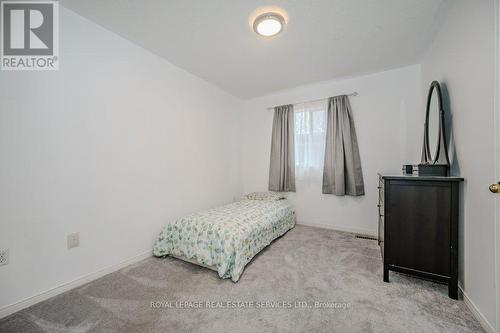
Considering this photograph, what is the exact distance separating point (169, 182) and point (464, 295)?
2907 mm

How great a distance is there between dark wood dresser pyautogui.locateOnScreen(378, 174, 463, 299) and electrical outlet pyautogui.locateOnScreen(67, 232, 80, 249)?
2676 millimetres

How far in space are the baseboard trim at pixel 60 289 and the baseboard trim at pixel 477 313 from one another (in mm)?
2800

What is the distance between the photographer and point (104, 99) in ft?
6.06

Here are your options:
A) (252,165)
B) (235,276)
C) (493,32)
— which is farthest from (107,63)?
(493,32)

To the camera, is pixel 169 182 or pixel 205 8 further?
pixel 169 182

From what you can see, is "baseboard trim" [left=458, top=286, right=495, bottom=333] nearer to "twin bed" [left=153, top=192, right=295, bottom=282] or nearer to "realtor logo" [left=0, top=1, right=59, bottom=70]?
"twin bed" [left=153, top=192, right=295, bottom=282]

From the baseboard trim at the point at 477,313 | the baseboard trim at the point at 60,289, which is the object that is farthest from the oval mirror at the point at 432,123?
the baseboard trim at the point at 60,289

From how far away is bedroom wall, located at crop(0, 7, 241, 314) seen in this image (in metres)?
1.38

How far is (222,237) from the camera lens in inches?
72.5

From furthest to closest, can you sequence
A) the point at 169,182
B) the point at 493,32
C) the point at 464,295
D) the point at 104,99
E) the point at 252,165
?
the point at 252,165
the point at 169,182
the point at 104,99
the point at 464,295
the point at 493,32

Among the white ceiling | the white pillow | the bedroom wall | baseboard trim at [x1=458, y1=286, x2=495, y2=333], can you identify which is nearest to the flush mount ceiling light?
the white ceiling

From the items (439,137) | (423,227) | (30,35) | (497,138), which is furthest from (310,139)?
(30,35)

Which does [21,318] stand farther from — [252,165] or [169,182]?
[252,165]

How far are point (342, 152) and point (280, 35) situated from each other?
1.81 metres
